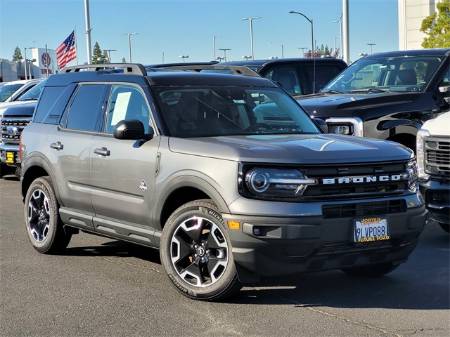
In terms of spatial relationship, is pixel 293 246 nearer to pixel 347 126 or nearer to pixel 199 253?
pixel 199 253

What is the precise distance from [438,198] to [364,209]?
2356 millimetres

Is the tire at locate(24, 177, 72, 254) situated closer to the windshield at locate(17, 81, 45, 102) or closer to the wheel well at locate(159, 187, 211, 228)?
the wheel well at locate(159, 187, 211, 228)

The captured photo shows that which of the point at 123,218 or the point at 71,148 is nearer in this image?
the point at 123,218

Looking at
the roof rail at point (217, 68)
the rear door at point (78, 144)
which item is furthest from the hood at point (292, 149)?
the roof rail at point (217, 68)

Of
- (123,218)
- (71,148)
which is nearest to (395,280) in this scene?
(123,218)

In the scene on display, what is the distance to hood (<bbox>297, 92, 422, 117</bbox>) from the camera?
902 centimetres

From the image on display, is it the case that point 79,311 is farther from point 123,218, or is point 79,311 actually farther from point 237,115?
point 237,115

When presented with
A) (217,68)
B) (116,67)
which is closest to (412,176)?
(217,68)

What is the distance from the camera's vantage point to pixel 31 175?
7.74 meters

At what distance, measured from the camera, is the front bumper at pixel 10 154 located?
12805 millimetres

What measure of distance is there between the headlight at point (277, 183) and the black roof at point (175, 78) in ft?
5.50

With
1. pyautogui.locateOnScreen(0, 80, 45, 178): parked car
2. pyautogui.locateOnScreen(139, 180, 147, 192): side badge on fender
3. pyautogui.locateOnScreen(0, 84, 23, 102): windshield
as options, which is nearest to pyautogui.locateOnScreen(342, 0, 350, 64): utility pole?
pyautogui.locateOnScreen(0, 84, 23, 102): windshield

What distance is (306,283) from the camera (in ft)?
19.8

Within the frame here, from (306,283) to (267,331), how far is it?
4.35 feet
